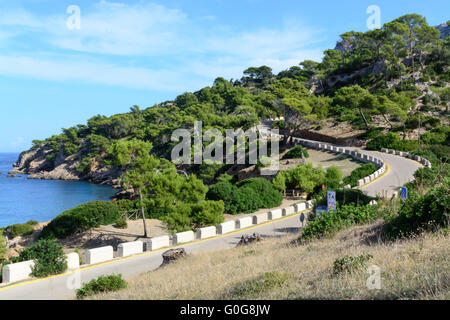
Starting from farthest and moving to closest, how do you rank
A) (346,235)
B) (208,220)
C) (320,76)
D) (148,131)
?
(320,76) < (148,131) < (208,220) < (346,235)

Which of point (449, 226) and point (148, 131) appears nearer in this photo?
→ point (449, 226)

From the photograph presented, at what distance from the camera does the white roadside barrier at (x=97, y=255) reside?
14.2 meters

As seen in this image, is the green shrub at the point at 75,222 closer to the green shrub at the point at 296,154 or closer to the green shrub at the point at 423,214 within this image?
the green shrub at the point at 423,214

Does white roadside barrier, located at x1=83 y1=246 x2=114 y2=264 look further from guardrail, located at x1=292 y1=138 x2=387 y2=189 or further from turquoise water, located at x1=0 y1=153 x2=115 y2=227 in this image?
turquoise water, located at x1=0 y1=153 x2=115 y2=227

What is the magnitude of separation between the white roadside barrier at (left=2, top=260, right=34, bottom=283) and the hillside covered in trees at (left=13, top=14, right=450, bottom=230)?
10718 mm

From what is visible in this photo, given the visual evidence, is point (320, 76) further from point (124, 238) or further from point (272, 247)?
point (272, 247)

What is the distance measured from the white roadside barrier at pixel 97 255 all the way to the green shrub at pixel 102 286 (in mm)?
4707

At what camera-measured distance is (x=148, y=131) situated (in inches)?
3199

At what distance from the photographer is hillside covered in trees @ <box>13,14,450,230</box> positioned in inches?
977

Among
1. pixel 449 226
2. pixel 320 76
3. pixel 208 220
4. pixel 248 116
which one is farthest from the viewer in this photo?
pixel 320 76

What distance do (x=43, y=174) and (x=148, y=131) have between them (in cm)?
3429

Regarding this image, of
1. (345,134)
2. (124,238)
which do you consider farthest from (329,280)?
(345,134)

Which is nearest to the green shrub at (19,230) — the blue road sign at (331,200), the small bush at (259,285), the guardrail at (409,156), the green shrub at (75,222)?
the green shrub at (75,222)

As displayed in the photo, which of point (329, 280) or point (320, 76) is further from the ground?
point (320, 76)
